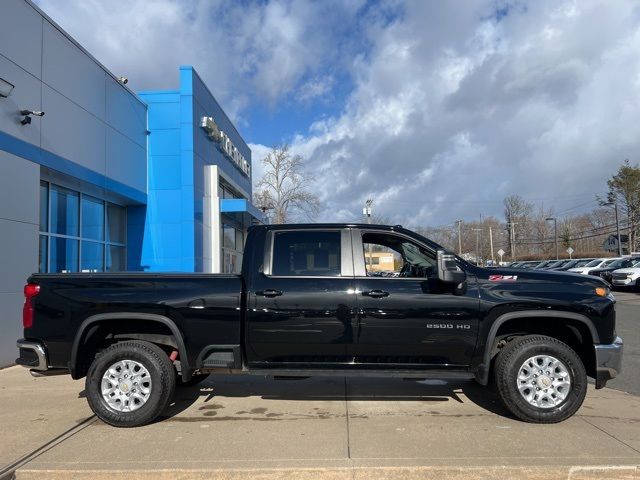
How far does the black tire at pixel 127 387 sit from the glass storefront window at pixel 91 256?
7.98 meters

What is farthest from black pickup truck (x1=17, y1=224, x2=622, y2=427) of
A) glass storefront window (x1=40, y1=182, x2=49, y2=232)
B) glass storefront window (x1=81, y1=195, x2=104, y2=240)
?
glass storefront window (x1=81, y1=195, x2=104, y2=240)

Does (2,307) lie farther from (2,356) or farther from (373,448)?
(373,448)

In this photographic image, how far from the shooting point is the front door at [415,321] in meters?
5.14

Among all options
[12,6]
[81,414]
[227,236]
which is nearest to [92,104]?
[12,6]

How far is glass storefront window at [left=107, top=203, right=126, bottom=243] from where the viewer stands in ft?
47.6

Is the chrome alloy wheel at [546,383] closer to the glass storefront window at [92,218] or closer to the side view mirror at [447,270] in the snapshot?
the side view mirror at [447,270]

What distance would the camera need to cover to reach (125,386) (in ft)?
17.1

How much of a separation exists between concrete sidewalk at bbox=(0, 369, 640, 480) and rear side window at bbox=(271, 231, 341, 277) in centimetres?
154

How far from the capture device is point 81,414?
572cm

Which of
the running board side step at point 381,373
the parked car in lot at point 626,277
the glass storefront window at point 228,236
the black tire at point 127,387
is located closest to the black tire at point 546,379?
the running board side step at point 381,373

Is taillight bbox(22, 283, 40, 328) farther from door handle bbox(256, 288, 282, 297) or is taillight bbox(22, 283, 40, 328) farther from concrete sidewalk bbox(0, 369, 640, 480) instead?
door handle bbox(256, 288, 282, 297)

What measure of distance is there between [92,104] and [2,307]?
5.55m

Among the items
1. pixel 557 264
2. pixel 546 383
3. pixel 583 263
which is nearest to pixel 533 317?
pixel 546 383

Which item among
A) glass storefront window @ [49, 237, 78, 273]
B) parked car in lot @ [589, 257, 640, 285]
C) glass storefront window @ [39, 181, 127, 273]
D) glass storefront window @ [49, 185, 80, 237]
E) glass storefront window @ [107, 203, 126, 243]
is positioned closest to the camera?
glass storefront window @ [39, 181, 127, 273]
